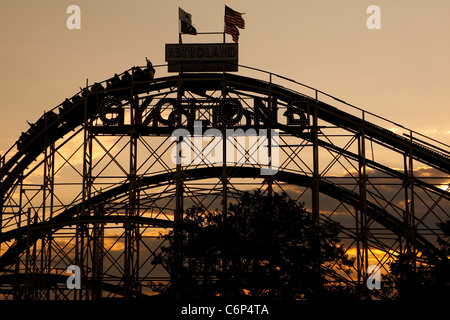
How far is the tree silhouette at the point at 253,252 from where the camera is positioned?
1527 inches

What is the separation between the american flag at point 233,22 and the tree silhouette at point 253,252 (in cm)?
1090

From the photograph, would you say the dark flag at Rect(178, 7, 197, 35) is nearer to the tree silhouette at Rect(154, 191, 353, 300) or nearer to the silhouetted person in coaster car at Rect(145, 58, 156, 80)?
the silhouetted person in coaster car at Rect(145, 58, 156, 80)

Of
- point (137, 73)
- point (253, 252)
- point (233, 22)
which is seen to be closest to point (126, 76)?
point (137, 73)

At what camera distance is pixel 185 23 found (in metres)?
48.8

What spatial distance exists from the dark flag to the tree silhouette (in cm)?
1145

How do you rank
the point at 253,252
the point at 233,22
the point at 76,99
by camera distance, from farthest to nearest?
1. the point at 233,22
2. the point at 76,99
3. the point at 253,252

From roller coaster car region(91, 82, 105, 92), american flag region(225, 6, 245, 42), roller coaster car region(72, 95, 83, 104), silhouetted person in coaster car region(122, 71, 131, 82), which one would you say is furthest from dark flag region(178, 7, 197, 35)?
roller coaster car region(72, 95, 83, 104)

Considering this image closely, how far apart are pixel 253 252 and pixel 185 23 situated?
15879mm

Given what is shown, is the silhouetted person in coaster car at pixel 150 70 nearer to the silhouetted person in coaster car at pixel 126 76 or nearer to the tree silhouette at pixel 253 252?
the silhouetted person in coaster car at pixel 126 76

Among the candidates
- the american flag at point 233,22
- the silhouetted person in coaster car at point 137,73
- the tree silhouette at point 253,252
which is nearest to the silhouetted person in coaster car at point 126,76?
the silhouetted person in coaster car at point 137,73

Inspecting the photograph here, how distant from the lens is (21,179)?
4972cm

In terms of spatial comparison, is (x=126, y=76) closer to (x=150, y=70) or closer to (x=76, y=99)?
(x=150, y=70)
